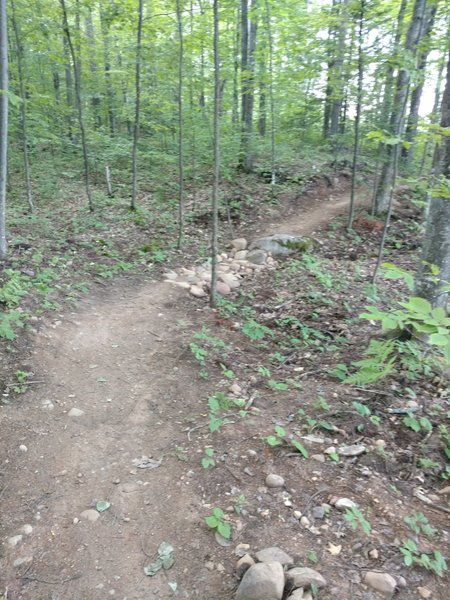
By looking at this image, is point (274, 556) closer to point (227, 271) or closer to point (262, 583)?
point (262, 583)

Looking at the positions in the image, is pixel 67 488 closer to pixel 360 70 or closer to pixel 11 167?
pixel 360 70

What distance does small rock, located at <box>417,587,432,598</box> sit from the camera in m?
2.54

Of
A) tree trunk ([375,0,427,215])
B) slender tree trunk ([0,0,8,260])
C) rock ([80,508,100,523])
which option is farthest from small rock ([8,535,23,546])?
tree trunk ([375,0,427,215])

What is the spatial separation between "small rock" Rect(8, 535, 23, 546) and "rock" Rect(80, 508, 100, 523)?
435 millimetres

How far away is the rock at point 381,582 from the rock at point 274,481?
0.90m

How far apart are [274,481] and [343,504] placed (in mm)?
560

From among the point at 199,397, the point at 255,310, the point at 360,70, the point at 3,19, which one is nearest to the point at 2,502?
the point at 199,397

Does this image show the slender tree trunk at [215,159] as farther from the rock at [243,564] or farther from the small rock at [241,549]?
the rock at [243,564]

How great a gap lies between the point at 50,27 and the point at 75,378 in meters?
9.41

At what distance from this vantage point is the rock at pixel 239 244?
10828 millimetres

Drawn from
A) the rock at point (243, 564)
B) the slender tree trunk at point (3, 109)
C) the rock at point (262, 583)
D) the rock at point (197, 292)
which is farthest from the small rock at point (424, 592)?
the slender tree trunk at point (3, 109)

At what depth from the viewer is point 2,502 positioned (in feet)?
10.7

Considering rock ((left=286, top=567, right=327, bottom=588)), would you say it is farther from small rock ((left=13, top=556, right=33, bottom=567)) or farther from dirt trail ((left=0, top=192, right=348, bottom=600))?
small rock ((left=13, top=556, right=33, bottom=567))

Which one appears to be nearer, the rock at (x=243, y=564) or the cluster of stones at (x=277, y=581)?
the cluster of stones at (x=277, y=581)
